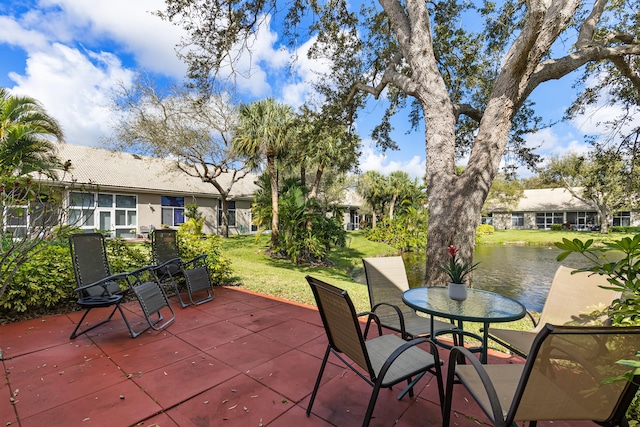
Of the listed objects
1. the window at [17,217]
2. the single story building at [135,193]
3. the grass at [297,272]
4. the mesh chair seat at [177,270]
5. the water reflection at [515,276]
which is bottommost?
the water reflection at [515,276]

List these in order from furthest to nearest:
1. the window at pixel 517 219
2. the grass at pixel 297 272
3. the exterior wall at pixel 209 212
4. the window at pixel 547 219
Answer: the window at pixel 517 219 < the window at pixel 547 219 < the exterior wall at pixel 209 212 < the grass at pixel 297 272

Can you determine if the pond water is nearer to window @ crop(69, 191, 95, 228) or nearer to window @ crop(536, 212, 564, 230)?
window @ crop(69, 191, 95, 228)

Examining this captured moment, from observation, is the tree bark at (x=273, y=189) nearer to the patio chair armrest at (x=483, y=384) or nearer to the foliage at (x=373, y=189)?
the patio chair armrest at (x=483, y=384)

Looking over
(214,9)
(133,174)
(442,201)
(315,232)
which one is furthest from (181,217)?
(442,201)

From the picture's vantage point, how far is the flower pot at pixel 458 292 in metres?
2.92

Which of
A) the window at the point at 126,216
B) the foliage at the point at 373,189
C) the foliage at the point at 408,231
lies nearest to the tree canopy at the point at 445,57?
the foliage at the point at 408,231

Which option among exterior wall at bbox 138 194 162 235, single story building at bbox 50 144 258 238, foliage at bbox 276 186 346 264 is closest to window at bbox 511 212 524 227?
single story building at bbox 50 144 258 238

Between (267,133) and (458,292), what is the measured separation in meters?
9.78

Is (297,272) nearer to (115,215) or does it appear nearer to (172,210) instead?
(115,215)

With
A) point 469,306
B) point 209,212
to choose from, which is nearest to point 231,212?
point 209,212

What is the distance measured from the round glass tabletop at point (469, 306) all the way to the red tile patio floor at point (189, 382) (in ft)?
2.36

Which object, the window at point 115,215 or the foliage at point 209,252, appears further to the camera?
the window at point 115,215

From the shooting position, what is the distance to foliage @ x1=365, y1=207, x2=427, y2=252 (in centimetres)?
1636

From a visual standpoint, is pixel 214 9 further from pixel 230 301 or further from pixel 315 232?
pixel 315 232
